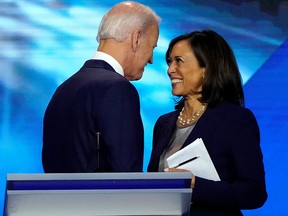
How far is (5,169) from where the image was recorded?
4.12 metres

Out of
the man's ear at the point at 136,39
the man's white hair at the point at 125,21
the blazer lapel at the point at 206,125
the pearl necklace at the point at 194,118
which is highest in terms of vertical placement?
the man's white hair at the point at 125,21

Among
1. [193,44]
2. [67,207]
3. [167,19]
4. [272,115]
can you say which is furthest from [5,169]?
[67,207]

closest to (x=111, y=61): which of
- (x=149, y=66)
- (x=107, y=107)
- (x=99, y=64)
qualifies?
(x=99, y=64)

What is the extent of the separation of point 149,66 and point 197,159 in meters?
1.87

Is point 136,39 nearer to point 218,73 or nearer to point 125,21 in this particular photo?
point 125,21

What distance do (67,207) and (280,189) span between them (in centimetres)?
283

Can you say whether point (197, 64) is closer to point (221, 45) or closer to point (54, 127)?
point (221, 45)

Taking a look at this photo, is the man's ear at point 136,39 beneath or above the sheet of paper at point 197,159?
above

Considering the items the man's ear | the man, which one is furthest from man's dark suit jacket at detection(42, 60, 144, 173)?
the man's ear

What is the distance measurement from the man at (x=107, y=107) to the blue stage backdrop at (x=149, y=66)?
1.78 m

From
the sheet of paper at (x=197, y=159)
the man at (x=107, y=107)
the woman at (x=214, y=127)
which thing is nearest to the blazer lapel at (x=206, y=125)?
the woman at (x=214, y=127)

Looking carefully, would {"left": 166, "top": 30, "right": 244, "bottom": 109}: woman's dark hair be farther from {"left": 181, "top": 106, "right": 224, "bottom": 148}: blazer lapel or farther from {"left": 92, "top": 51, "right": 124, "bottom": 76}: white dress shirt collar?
{"left": 92, "top": 51, "right": 124, "bottom": 76}: white dress shirt collar

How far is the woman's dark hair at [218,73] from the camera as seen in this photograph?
2.60m

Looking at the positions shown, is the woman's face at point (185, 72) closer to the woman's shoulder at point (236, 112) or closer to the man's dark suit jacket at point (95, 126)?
the woman's shoulder at point (236, 112)
